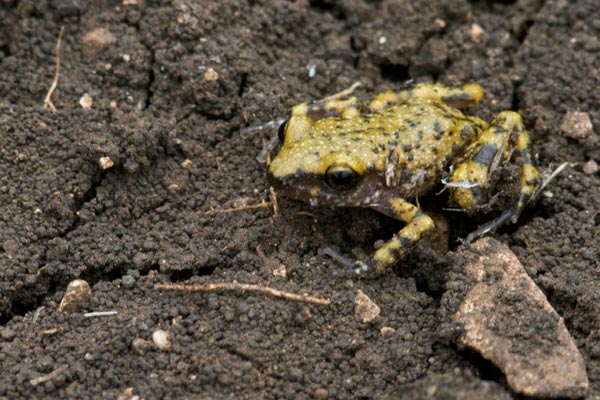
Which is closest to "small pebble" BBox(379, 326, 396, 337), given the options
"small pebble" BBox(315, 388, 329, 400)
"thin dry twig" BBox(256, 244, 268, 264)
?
"small pebble" BBox(315, 388, 329, 400)

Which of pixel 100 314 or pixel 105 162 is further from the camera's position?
pixel 105 162

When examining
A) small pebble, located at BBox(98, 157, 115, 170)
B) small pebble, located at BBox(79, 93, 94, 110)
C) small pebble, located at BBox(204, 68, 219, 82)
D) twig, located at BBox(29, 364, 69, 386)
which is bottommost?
twig, located at BBox(29, 364, 69, 386)

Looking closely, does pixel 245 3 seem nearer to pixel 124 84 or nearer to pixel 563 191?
pixel 124 84

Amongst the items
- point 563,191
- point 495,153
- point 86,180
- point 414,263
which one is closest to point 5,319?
point 86,180

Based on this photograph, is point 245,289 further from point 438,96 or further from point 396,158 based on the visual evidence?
point 438,96

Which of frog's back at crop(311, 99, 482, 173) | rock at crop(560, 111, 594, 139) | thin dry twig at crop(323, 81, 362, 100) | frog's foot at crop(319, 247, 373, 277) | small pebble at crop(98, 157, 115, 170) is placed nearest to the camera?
frog's foot at crop(319, 247, 373, 277)

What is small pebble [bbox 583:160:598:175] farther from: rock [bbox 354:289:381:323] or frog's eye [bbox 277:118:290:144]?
frog's eye [bbox 277:118:290:144]

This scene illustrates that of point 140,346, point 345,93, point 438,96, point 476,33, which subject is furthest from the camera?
point 476,33

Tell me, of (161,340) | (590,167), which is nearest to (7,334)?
(161,340)
